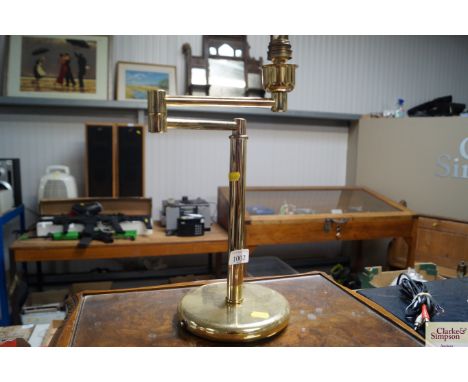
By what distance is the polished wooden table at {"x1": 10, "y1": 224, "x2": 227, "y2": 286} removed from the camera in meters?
1.85

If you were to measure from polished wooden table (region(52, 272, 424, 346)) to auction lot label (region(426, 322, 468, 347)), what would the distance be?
97mm

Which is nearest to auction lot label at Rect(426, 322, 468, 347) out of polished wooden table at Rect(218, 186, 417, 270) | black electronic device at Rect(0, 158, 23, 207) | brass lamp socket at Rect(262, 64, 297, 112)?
brass lamp socket at Rect(262, 64, 297, 112)

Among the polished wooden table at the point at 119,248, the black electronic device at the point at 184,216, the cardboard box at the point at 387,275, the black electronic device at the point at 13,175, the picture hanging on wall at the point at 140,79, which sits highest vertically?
the picture hanging on wall at the point at 140,79

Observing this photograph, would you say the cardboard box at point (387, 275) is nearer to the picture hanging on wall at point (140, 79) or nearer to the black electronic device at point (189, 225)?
the black electronic device at point (189, 225)

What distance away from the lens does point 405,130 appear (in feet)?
8.16

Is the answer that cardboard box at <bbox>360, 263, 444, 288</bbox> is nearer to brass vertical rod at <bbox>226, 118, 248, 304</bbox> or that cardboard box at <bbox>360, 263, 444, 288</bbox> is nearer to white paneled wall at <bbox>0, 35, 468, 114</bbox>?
brass vertical rod at <bbox>226, 118, 248, 304</bbox>

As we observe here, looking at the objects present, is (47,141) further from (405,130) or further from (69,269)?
(405,130)

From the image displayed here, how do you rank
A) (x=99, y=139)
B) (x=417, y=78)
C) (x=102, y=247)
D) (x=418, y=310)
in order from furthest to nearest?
(x=417, y=78) → (x=99, y=139) → (x=102, y=247) → (x=418, y=310)

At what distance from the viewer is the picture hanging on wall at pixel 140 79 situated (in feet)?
8.20

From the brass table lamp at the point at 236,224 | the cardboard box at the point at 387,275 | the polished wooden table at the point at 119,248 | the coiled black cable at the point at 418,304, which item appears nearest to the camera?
the brass table lamp at the point at 236,224

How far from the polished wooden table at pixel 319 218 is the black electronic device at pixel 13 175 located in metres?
1.34

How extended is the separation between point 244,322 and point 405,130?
92.1 inches

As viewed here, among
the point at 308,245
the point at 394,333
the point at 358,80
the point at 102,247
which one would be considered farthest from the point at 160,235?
the point at 358,80

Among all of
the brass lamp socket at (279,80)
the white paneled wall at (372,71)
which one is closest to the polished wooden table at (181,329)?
the brass lamp socket at (279,80)
